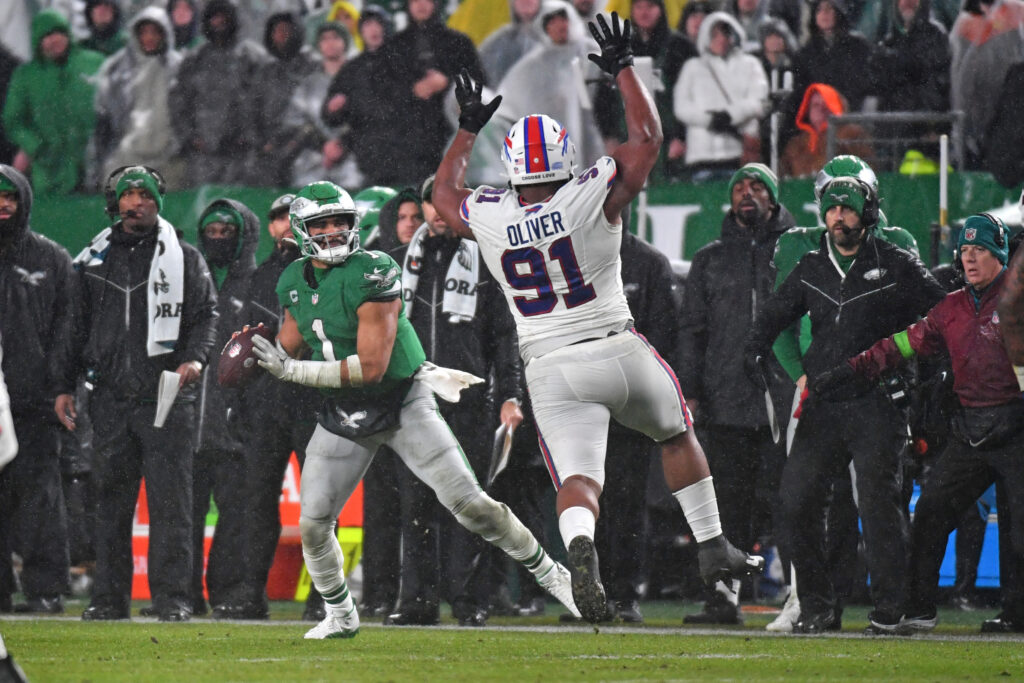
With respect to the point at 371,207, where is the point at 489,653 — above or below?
below

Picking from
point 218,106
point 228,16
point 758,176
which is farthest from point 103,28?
point 758,176

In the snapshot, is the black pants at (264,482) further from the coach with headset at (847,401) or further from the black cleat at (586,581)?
the black cleat at (586,581)

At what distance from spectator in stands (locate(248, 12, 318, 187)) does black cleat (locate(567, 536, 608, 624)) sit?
25.6 ft

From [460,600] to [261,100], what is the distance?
19.6ft

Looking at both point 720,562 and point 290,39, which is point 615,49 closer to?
point 720,562

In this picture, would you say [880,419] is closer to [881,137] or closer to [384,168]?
[881,137]

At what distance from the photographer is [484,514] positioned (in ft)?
27.8

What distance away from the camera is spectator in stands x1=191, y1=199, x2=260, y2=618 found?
10.8 m

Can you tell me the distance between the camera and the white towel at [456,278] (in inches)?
404

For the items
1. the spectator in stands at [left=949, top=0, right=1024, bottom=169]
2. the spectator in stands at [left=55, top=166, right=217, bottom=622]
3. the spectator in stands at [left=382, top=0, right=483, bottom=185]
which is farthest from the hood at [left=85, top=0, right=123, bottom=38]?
the spectator in stands at [left=949, top=0, right=1024, bottom=169]

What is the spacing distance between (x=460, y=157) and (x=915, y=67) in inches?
243

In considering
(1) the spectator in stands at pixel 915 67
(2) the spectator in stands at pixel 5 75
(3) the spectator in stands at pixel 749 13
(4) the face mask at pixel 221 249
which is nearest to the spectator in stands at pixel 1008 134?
(1) the spectator in stands at pixel 915 67

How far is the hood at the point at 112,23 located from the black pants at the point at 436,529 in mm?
6844

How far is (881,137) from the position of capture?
12547mm
